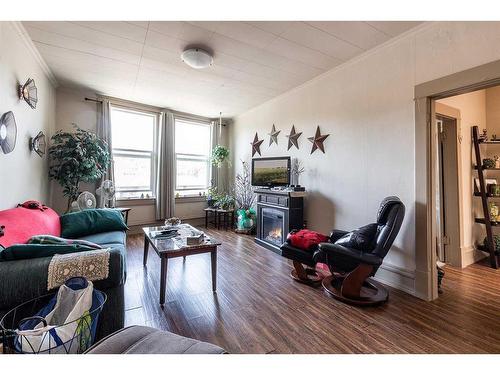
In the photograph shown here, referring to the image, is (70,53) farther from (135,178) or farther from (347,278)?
(347,278)

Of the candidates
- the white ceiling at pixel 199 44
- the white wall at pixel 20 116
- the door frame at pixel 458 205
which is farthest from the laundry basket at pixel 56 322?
the door frame at pixel 458 205

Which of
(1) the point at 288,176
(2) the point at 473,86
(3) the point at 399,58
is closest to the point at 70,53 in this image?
(1) the point at 288,176

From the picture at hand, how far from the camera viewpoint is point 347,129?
2.89 meters

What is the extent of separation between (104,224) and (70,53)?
2115mm

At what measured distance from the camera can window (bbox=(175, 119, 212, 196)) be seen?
17.1 ft

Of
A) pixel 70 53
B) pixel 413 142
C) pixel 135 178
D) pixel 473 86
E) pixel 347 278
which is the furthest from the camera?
pixel 135 178

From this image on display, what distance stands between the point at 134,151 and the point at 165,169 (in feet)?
2.30

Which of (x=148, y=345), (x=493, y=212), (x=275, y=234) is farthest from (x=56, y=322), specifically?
(x=493, y=212)

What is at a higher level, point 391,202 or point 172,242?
point 391,202

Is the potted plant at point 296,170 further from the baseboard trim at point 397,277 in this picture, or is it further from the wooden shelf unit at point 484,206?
the wooden shelf unit at point 484,206

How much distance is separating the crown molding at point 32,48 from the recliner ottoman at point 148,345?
9.77 feet

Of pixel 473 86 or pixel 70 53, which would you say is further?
pixel 70 53

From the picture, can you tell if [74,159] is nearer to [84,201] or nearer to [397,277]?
[84,201]
